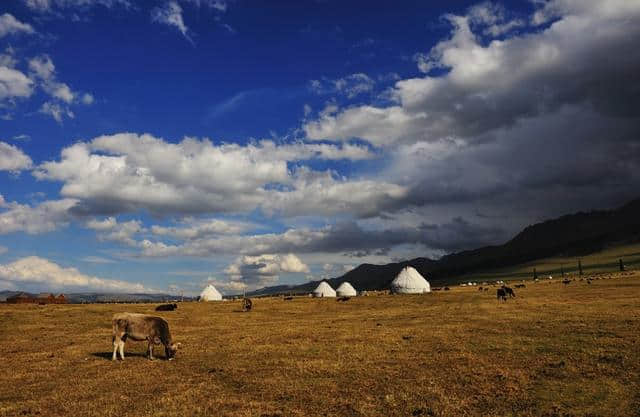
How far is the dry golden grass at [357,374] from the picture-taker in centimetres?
1426

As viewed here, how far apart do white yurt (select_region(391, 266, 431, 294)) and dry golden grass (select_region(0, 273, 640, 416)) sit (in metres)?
64.0

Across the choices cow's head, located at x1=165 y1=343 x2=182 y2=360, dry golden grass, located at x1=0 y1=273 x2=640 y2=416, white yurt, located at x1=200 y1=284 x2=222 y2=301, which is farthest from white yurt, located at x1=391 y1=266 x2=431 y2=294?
cow's head, located at x1=165 y1=343 x2=182 y2=360

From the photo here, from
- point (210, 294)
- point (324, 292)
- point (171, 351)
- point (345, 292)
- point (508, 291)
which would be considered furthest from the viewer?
point (210, 294)

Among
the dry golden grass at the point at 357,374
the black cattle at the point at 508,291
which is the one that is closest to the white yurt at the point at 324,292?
the black cattle at the point at 508,291

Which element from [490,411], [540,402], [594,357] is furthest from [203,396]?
[594,357]

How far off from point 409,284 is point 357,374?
8069 cm

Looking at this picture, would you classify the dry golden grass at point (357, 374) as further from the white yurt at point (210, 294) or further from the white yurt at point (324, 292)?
the white yurt at point (210, 294)

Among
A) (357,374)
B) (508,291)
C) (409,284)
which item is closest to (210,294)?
(409,284)

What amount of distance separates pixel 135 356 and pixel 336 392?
47.8 ft

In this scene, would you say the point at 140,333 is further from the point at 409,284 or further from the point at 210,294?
the point at 210,294

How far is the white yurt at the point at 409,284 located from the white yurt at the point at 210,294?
47.1 metres

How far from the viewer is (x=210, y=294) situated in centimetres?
11975

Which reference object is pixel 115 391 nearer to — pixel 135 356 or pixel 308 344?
pixel 135 356

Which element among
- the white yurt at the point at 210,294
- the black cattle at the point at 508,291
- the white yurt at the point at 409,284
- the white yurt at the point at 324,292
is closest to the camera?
the black cattle at the point at 508,291
